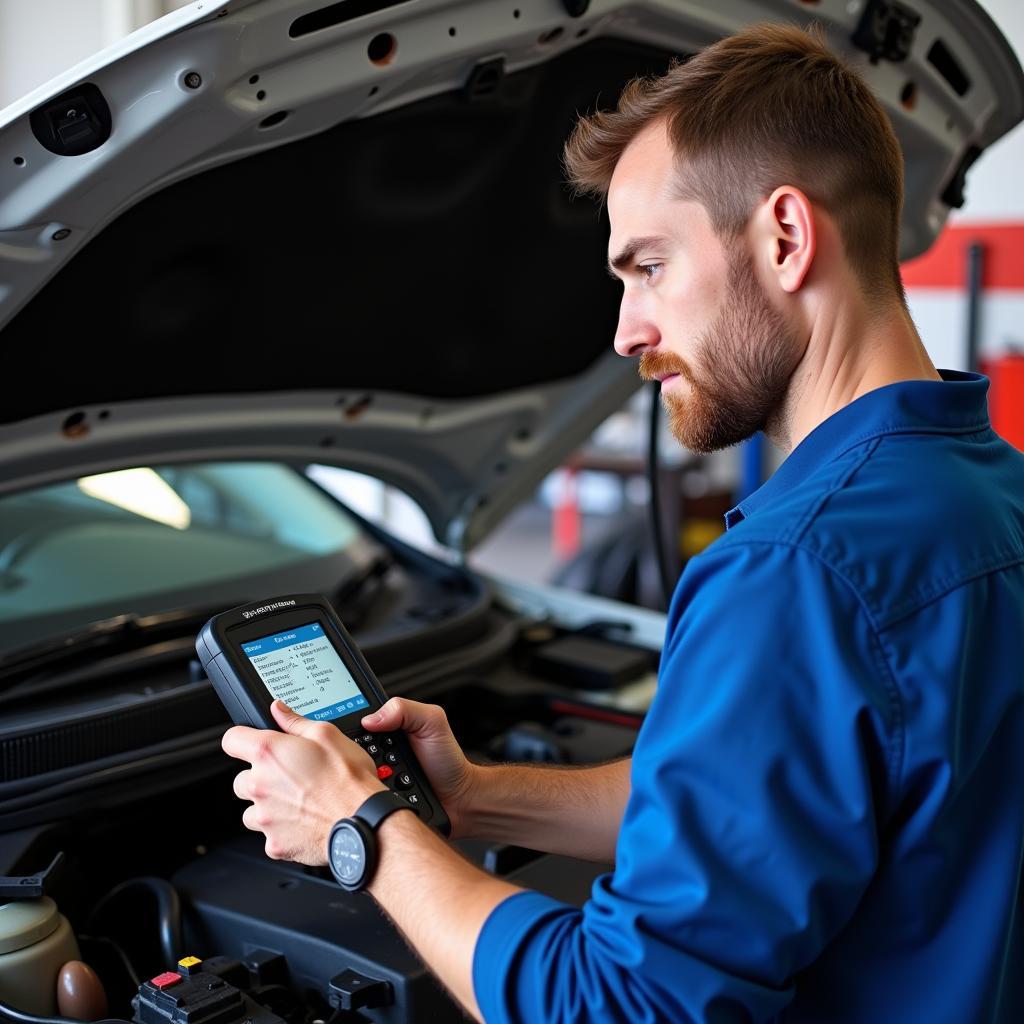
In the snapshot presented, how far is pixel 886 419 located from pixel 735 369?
13 cm

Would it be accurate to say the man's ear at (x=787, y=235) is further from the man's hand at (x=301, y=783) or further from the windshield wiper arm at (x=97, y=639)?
the windshield wiper arm at (x=97, y=639)

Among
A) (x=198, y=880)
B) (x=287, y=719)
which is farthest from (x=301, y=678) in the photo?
(x=198, y=880)

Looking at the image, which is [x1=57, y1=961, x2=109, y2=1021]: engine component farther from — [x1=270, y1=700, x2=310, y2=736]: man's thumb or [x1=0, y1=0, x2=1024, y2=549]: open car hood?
[x1=0, y1=0, x2=1024, y2=549]: open car hood

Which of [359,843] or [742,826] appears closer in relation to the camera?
[742,826]

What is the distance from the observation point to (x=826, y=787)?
823 millimetres

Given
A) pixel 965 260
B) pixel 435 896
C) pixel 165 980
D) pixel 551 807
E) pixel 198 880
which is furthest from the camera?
pixel 965 260

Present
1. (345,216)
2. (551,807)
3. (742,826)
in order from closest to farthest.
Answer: (742,826)
(551,807)
(345,216)

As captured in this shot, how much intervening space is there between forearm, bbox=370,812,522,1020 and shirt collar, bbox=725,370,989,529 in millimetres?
359

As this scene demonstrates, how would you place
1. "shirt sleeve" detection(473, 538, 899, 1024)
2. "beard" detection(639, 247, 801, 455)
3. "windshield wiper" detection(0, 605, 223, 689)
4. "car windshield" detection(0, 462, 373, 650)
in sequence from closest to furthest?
"shirt sleeve" detection(473, 538, 899, 1024)
"beard" detection(639, 247, 801, 455)
"windshield wiper" detection(0, 605, 223, 689)
"car windshield" detection(0, 462, 373, 650)

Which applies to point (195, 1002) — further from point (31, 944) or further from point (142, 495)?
point (142, 495)

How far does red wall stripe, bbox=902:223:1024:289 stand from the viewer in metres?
4.68

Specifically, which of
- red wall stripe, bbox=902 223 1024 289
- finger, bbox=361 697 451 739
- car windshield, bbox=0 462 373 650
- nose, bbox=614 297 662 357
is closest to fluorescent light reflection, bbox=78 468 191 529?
car windshield, bbox=0 462 373 650

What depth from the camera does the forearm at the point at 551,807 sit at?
1.26 meters

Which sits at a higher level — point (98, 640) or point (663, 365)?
point (663, 365)
